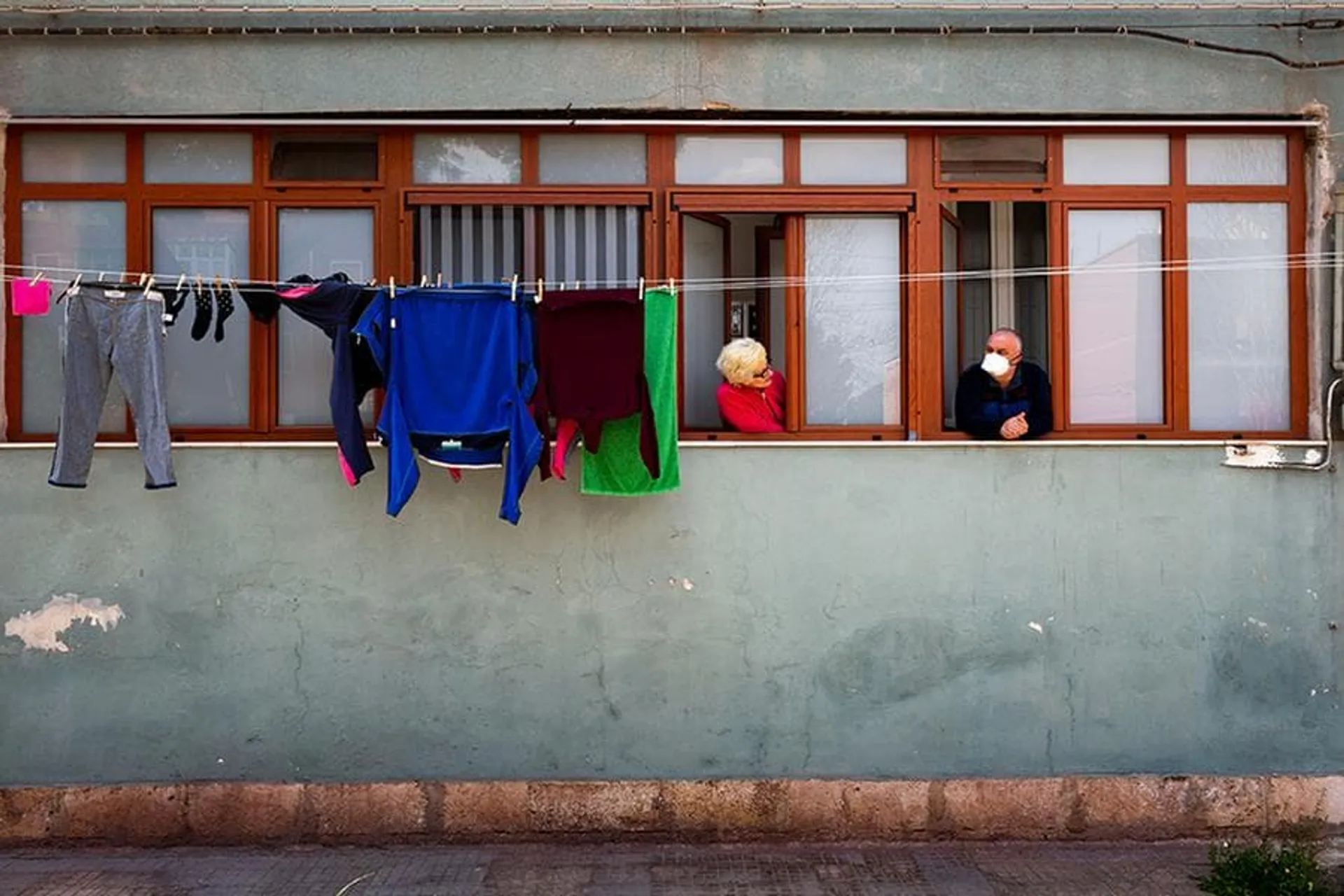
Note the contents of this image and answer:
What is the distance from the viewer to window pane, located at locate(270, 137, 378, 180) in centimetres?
768

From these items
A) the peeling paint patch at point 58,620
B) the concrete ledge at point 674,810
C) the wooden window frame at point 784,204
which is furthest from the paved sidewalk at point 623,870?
the wooden window frame at point 784,204

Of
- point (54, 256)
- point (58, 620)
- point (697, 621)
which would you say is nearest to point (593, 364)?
point (697, 621)

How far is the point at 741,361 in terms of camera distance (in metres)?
7.48

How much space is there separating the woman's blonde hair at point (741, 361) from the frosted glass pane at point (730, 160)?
0.95m

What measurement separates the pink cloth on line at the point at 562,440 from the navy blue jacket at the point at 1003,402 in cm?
219

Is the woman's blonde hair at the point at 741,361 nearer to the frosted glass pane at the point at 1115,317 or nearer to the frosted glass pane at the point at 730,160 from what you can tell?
the frosted glass pane at the point at 730,160

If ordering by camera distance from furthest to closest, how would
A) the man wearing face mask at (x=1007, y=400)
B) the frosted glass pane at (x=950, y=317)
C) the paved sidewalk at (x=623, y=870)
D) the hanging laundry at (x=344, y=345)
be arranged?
1. the frosted glass pane at (x=950, y=317)
2. the man wearing face mask at (x=1007, y=400)
3. the hanging laundry at (x=344, y=345)
4. the paved sidewalk at (x=623, y=870)

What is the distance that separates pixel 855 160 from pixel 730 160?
71cm

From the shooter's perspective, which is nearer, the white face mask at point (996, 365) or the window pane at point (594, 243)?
the white face mask at point (996, 365)

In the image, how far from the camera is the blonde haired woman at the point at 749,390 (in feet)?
24.6

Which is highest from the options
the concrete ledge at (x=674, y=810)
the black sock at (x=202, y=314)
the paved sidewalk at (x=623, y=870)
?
the black sock at (x=202, y=314)

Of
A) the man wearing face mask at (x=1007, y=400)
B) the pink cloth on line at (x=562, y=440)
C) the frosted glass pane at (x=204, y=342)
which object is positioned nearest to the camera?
the pink cloth on line at (x=562, y=440)

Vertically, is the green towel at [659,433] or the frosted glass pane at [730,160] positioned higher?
the frosted glass pane at [730,160]

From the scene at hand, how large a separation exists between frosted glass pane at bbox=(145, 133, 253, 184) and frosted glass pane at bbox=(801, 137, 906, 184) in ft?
10.4
